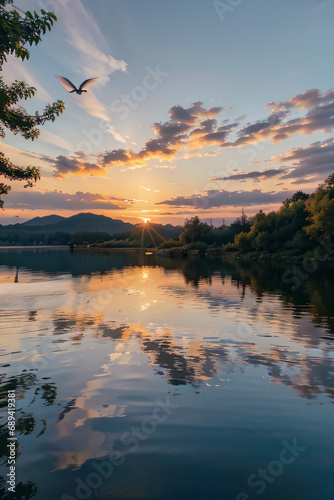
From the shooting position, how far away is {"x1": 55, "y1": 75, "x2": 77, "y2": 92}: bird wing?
1822cm

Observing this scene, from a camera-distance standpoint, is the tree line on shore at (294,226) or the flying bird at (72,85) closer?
the flying bird at (72,85)

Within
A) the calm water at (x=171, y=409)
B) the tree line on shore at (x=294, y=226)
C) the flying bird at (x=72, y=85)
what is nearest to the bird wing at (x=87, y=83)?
the flying bird at (x=72, y=85)

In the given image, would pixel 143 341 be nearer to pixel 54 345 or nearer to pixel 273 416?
pixel 54 345

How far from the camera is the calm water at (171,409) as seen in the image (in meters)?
5.48

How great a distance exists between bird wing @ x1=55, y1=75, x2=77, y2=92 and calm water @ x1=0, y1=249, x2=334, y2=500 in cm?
1433

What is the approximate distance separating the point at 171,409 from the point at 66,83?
18749 millimetres

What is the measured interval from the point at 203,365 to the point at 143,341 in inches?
157

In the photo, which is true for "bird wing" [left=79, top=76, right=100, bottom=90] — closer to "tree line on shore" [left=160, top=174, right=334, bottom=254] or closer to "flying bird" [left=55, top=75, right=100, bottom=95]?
"flying bird" [left=55, top=75, right=100, bottom=95]

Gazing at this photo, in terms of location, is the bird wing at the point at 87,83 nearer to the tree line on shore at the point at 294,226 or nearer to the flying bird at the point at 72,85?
the flying bird at the point at 72,85

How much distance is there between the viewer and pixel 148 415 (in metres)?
7.66

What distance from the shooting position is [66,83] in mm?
18359

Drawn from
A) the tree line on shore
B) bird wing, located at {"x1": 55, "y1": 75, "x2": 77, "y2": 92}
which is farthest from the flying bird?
the tree line on shore

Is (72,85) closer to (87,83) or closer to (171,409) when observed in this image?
(87,83)

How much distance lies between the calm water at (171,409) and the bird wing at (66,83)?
14.3 metres
